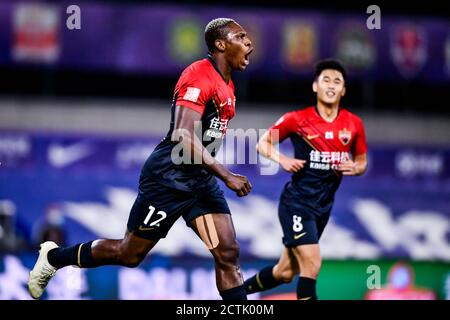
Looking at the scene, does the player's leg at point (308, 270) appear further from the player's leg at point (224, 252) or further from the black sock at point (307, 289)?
the player's leg at point (224, 252)

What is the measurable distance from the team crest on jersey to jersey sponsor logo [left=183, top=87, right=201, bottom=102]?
77.9 inches

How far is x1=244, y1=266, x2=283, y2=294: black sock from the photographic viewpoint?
838 cm

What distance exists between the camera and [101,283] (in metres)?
10.5

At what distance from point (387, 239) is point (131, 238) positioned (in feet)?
25.5

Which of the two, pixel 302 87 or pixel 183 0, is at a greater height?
pixel 183 0

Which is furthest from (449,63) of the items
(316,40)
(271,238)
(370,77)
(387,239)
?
(271,238)

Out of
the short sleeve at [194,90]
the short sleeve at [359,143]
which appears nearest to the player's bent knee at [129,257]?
the short sleeve at [194,90]

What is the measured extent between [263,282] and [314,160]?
125cm

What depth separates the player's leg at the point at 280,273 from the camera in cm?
828

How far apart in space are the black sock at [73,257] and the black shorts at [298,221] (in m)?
1.83

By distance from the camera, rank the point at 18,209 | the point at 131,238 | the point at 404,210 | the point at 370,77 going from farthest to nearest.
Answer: the point at 370,77
the point at 404,210
the point at 18,209
the point at 131,238

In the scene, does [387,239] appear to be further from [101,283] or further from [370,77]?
[101,283]

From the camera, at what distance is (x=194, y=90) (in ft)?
21.6

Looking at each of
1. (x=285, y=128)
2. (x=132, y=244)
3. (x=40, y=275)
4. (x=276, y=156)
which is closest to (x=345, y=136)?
(x=285, y=128)
